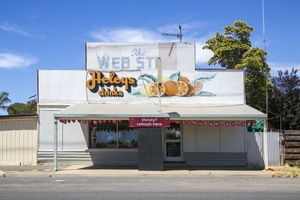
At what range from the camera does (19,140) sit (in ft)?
68.5

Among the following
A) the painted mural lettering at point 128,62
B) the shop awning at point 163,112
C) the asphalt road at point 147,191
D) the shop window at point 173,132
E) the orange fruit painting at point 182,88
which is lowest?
the asphalt road at point 147,191

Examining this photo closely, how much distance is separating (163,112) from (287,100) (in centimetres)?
1919

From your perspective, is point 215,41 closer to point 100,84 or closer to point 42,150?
point 100,84

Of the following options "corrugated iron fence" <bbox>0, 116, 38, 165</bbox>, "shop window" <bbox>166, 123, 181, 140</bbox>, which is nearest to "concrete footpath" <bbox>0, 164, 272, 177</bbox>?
"shop window" <bbox>166, 123, 181, 140</bbox>

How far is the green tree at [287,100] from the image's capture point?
1337 inches

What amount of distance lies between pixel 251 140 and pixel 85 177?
9.43 m

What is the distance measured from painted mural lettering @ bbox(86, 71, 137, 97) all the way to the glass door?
10.2 feet

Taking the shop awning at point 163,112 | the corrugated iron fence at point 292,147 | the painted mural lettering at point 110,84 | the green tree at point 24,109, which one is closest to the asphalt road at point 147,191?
the shop awning at point 163,112

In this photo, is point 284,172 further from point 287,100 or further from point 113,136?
point 287,100

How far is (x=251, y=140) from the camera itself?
2098 cm

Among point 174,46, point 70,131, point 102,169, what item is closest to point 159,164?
point 102,169

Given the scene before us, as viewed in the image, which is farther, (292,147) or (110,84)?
(110,84)

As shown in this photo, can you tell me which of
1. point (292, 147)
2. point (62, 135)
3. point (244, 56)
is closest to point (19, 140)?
point (62, 135)

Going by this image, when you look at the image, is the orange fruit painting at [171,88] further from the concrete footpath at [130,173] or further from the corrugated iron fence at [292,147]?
the corrugated iron fence at [292,147]
